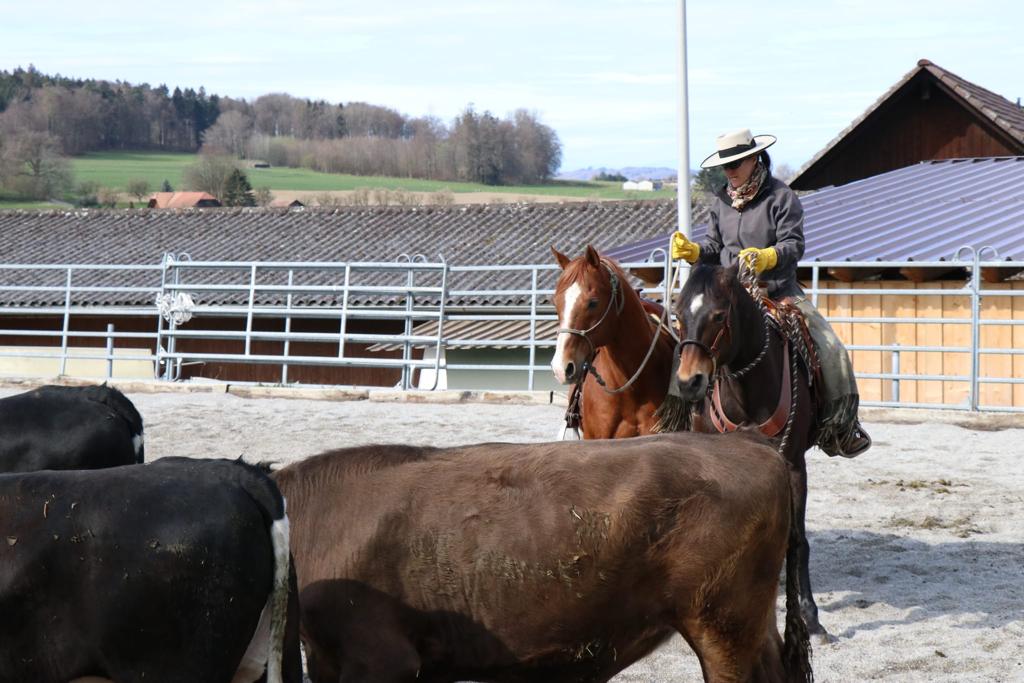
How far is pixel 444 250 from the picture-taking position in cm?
2656

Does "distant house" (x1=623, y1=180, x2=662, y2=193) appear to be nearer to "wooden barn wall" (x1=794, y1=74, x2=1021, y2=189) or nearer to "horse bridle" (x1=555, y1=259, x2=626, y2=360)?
"wooden barn wall" (x1=794, y1=74, x2=1021, y2=189)

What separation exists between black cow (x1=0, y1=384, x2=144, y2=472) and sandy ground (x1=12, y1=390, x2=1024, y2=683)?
2.57 metres

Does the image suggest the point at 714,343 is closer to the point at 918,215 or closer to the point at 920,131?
the point at 918,215

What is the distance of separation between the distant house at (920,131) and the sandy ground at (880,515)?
44.4ft

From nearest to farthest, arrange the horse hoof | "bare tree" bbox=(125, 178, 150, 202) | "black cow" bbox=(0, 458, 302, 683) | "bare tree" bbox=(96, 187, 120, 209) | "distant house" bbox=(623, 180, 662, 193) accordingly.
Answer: "black cow" bbox=(0, 458, 302, 683) → the horse hoof → "bare tree" bbox=(96, 187, 120, 209) → "bare tree" bbox=(125, 178, 150, 202) → "distant house" bbox=(623, 180, 662, 193)

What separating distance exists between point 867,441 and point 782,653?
2508mm

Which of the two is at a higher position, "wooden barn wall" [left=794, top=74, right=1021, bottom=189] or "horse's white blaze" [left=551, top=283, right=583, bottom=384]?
"wooden barn wall" [left=794, top=74, right=1021, bottom=189]

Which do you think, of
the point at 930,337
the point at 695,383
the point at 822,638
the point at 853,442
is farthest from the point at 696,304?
the point at 930,337

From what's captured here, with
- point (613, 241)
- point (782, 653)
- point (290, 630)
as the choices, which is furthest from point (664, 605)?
point (613, 241)

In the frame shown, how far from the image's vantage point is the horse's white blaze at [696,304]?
219 inches

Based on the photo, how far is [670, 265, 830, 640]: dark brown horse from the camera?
5520 millimetres

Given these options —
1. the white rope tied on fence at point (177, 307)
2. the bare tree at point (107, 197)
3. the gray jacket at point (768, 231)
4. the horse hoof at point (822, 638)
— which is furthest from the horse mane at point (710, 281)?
the bare tree at point (107, 197)

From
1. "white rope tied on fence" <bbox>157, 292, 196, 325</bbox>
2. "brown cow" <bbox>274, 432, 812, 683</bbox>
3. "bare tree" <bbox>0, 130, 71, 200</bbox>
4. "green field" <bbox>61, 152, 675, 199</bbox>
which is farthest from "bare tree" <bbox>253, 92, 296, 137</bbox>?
"brown cow" <bbox>274, 432, 812, 683</bbox>

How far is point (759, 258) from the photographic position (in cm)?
596
